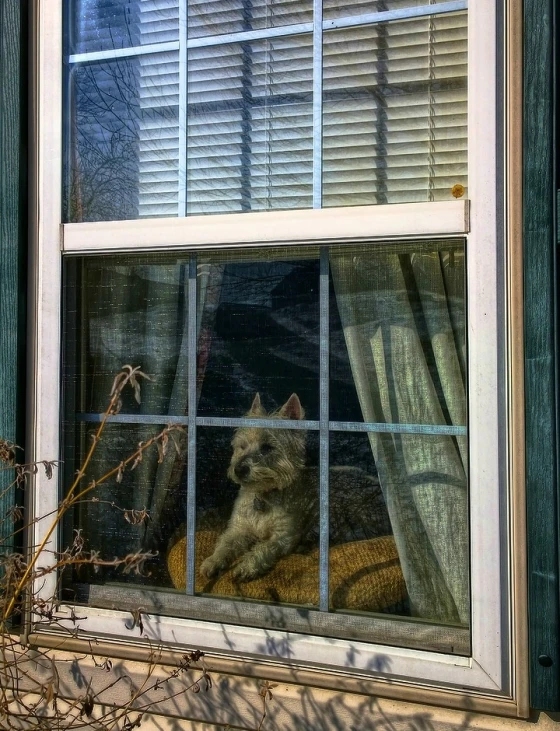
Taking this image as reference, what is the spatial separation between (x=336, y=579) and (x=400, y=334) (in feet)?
2.05

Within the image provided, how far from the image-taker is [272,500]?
2039 mm

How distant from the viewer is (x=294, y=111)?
2021mm

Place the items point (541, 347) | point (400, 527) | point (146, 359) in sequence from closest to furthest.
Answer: point (541, 347), point (400, 527), point (146, 359)

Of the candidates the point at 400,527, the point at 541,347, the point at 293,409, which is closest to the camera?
the point at 541,347

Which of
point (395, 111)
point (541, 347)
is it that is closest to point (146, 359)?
point (395, 111)

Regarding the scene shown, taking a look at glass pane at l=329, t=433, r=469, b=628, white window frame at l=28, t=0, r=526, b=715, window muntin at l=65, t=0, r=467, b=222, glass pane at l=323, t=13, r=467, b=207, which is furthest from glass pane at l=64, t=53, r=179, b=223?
glass pane at l=329, t=433, r=469, b=628

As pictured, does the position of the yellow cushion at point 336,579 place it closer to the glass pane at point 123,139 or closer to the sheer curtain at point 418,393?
the sheer curtain at point 418,393

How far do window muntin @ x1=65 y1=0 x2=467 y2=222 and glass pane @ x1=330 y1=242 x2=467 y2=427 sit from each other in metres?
0.16

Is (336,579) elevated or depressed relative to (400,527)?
depressed

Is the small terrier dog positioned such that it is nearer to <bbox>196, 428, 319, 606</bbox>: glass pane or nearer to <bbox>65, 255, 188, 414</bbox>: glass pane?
<bbox>196, 428, 319, 606</bbox>: glass pane

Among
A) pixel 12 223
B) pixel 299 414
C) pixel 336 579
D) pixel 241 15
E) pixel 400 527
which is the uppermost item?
pixel 241 15

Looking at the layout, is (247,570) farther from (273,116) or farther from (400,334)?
(273,116)

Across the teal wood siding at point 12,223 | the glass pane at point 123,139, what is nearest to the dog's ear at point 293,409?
the glass pane at point 123,139

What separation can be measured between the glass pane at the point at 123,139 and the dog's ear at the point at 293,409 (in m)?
0.60
